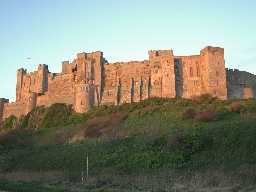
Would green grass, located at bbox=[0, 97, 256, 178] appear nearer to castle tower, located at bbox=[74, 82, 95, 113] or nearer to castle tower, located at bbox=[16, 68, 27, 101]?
castle tower, located at bbox=[74, 82, 95, 113]

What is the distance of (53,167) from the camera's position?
2823 cm

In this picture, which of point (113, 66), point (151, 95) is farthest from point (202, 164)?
point (113, 66)

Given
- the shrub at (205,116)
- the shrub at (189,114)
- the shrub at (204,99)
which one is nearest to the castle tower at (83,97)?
the shrub at (204,99)

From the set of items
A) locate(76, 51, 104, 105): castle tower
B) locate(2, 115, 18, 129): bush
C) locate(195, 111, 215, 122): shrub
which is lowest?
locate(195, 111, 215, 122): shrub

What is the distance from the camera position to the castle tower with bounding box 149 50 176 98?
57.2 m

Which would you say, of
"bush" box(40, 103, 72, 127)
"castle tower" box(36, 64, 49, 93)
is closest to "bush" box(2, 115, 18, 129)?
"castle tower" box(36, 64, 49, 93)

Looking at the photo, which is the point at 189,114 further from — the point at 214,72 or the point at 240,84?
the point at 240,84

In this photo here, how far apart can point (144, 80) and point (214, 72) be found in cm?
977

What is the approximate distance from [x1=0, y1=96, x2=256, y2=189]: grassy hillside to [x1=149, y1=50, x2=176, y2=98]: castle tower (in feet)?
22.7

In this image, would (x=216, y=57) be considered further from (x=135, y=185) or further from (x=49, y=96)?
(x=135, y=185)

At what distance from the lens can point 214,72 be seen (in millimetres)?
56594

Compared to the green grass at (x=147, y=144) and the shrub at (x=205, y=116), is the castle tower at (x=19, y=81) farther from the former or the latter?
the shrub at (x=205, y=116)

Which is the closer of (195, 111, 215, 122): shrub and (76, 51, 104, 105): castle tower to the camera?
(195, 111, 215, 122): shrub

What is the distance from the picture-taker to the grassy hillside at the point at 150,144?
22.5 m
